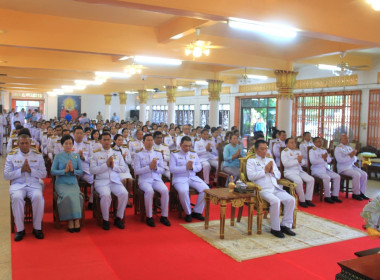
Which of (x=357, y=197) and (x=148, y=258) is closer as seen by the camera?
(x=148, y=258)

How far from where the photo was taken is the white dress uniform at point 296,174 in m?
7.82

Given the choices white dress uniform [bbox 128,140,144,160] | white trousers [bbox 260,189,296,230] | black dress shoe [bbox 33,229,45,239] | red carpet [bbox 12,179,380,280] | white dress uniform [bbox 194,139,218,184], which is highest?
white dress uniform [bbox 128,140,144,160]

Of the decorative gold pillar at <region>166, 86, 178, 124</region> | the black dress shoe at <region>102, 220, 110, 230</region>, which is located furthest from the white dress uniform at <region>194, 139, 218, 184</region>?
the decorative gold pillar at <region>166, 86, 178, 124</region>

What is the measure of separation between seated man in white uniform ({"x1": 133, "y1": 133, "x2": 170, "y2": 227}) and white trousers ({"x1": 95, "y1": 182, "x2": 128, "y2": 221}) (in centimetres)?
40

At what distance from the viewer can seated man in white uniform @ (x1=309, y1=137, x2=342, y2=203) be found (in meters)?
8.28

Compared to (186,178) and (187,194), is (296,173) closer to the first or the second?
(186,178)

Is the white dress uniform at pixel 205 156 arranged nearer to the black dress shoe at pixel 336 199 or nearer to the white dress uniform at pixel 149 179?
the white dress uniform at pixel 149 179

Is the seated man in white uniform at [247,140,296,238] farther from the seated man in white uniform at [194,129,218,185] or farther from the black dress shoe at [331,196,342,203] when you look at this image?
the seated man in white uniform at [194,129,218,185]

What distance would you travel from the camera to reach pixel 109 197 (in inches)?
236

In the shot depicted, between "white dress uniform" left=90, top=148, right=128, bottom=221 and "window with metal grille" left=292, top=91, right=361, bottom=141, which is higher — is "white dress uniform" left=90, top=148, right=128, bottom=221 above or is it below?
below

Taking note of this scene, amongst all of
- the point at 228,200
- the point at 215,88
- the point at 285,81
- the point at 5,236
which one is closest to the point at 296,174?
the point at 228,200

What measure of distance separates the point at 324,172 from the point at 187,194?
376 centimetres

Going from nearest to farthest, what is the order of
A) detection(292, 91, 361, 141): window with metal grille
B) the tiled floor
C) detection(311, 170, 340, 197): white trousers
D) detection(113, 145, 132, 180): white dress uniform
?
the tiled floor, detection(113, 145, 132, 180): white dress uniform, detection(311, 170, 340, 197): white trousers, detection(292, 91, 361, 141): window with metal grille

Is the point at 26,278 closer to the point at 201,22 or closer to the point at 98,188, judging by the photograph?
the point at 98,188
